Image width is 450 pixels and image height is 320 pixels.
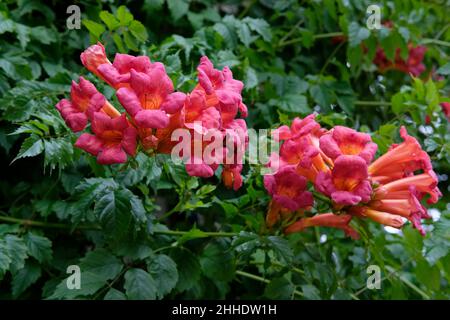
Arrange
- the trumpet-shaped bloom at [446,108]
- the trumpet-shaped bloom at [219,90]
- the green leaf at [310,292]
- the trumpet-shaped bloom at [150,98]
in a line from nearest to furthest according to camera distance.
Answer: the trumpet-shaped bloom at [150,98]
the trumpet-shaped bloom at [219,90]
the green leaf at [310,292]
the trumpet-shaped bloom at [446,108]

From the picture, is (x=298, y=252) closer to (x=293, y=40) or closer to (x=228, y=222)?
(x=228, y=222)

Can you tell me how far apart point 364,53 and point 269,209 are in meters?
1.70

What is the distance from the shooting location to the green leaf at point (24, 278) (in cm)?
232

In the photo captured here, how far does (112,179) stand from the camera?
82.0 inches

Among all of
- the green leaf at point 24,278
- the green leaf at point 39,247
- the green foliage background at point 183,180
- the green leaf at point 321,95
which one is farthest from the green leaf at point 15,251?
the green leaf at point 321,95

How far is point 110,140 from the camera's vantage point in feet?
5.82

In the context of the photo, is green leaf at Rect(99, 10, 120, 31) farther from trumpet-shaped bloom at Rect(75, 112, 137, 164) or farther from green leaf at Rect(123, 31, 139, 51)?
trumpet-shaped bloom at Rect(75, 112, 137, 164)

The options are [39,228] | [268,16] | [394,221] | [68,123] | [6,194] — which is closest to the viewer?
[68,123]

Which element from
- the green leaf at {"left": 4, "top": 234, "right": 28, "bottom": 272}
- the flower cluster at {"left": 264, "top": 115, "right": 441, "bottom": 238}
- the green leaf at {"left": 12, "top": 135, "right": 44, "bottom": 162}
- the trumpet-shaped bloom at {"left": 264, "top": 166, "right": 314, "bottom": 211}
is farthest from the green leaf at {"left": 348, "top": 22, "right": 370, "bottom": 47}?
the green leaf at {"left": 4, "top": 234, "right": 28, "bottom": 272}

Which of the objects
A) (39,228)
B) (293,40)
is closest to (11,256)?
(39,228)

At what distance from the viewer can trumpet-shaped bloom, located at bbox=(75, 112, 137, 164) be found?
1709mm

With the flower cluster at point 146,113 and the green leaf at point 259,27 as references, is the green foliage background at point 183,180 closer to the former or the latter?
the green leaf at point 259,27

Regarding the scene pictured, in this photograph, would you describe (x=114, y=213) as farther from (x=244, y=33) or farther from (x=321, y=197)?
(x=244, y=33)

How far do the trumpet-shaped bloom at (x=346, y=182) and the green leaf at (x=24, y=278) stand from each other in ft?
3.81
